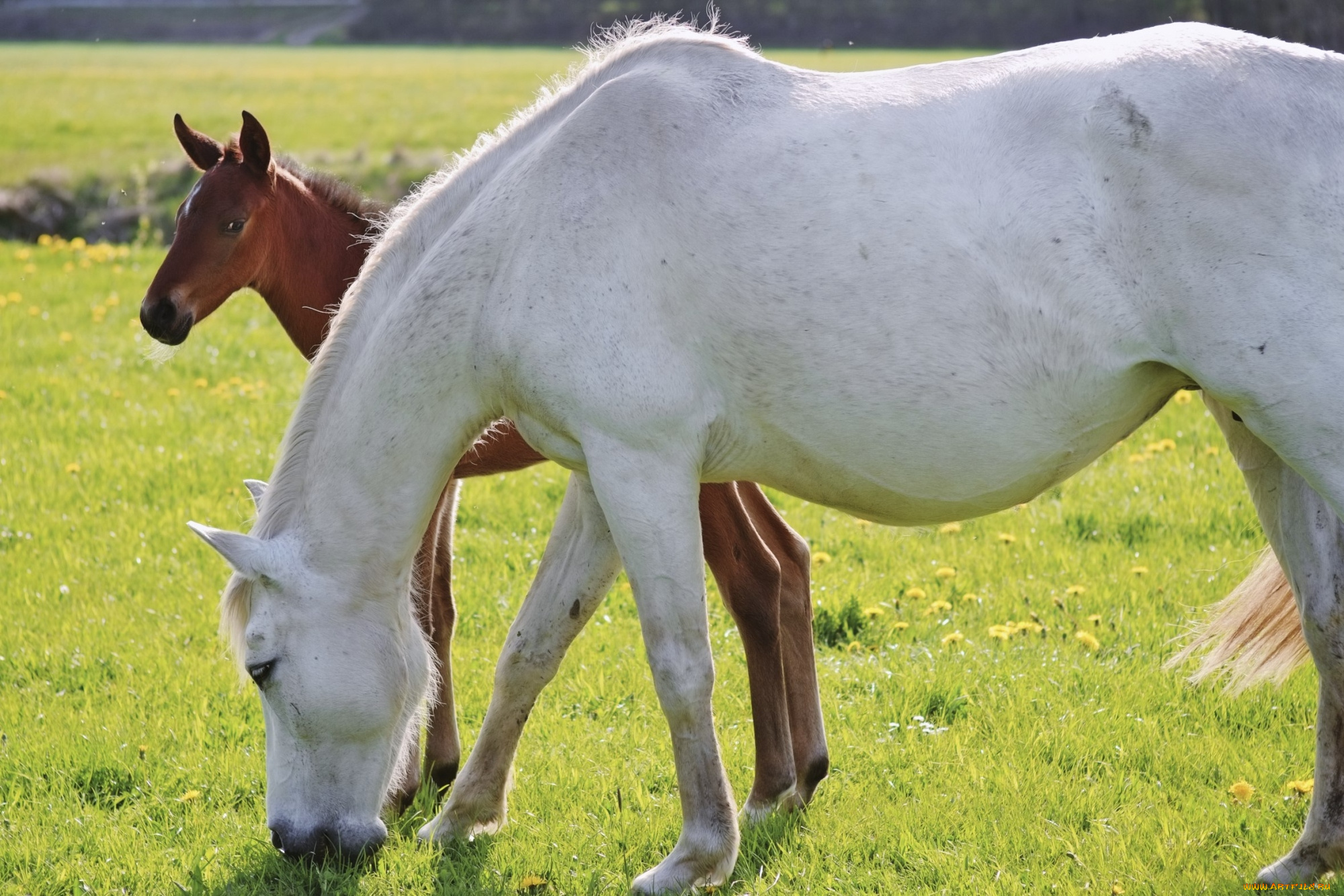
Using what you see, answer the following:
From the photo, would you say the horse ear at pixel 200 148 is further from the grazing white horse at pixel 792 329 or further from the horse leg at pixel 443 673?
the horse leg at pixel 443 673

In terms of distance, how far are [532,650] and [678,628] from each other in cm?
66

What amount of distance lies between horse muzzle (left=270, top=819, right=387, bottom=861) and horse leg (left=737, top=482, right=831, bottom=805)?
1.22 m

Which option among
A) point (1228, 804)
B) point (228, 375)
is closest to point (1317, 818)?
point (1228, 804)

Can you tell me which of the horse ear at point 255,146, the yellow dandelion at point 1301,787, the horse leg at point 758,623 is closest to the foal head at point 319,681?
the horse leg at point 758,623

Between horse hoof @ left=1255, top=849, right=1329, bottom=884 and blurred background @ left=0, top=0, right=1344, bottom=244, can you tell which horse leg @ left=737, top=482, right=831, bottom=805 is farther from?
blurred background @ left=0, top=0, right=1344, bottom=244

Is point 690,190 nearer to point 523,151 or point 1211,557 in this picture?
point 523,151

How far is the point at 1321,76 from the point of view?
9.32ft

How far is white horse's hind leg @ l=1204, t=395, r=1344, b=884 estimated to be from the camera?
10.3 feet

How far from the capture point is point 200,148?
414 cm

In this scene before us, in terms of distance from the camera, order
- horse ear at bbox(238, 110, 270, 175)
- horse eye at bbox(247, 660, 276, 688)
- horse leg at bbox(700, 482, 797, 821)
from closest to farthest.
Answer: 1. horse eye at bbox(247, 660, 276, 688)
2. horse leg at bbox(700, 482, 797, 821)
3. horse ear at bbox(238, 110, 270, 175)

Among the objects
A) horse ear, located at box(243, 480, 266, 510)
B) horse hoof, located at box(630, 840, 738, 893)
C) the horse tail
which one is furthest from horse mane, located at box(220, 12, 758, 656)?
the horse tail

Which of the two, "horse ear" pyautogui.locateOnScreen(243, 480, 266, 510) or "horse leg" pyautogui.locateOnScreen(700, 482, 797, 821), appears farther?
"horse leg" pyautogui.locateOnScreen(700, 482, 797, 821)

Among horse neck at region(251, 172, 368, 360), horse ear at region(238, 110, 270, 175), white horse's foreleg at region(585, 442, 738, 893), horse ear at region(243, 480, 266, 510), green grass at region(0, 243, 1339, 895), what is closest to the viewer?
white horse's foreleg at region(585, 442, 738, 893)

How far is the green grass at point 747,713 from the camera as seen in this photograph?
3447 millimetres
